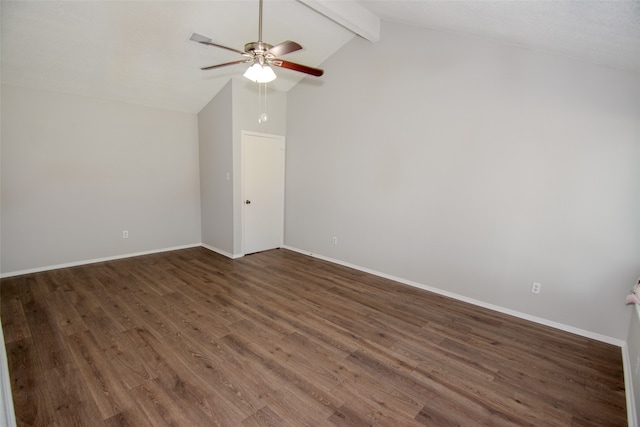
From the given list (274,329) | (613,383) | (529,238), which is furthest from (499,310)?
(274,329)

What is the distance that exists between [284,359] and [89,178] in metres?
3.97

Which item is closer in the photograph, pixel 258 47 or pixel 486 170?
pixel 258 47

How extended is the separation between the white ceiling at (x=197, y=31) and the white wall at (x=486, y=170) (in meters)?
0.28

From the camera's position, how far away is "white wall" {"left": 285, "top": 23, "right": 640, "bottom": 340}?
8.96 feet

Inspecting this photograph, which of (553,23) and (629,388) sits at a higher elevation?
(553,23)

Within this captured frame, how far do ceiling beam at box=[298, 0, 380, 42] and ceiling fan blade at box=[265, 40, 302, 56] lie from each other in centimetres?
100

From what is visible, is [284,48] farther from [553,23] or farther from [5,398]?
[5,398]

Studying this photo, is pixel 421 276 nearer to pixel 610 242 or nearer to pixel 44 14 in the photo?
pixel 610 242

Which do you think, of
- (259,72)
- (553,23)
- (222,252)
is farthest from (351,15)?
(222,252)

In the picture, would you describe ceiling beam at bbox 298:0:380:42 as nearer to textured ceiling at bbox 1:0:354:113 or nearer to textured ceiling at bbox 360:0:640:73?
textured ceiling at bbox 360:0:640:73

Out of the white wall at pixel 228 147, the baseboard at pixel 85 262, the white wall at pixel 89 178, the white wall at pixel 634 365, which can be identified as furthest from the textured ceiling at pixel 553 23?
the baseboard at pixel 85 262

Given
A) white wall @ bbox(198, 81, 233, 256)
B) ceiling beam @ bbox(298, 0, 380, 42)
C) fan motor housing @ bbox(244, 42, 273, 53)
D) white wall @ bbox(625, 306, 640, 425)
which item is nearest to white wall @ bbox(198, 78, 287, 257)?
white wall @ bbox(198, 81, 233, 256)

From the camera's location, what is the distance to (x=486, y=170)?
3311 mm

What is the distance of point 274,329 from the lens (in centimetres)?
286
